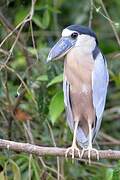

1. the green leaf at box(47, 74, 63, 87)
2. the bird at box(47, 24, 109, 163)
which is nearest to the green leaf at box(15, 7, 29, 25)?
the green leaf at box(47, 74, 63, 87)

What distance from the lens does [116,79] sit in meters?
3.29

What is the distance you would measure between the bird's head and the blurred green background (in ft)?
0.65

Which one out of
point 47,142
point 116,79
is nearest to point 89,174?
point 47,142

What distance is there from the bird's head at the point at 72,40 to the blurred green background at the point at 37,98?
20cm

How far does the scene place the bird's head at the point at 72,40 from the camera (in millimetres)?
2594

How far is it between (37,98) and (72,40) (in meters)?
0.56

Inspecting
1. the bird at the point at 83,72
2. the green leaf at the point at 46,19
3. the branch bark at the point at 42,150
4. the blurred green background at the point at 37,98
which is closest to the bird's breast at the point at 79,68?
the bird at the point at 83,72

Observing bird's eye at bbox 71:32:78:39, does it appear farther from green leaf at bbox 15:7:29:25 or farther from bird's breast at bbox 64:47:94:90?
green leaf at bbox 15:7:29:25

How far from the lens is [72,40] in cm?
263

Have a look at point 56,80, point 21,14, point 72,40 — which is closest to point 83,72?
point 72,40

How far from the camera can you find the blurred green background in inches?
116

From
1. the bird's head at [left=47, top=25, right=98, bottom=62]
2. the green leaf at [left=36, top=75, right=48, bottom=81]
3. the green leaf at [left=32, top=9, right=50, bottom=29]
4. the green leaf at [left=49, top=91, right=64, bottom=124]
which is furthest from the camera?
the green leaf at [left=32, top=9, right=50, bottom=29]

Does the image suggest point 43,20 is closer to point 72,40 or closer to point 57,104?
point 57,104

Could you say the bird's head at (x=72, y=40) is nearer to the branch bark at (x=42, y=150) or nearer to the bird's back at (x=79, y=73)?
the bird's back at (x=79, y=73)
